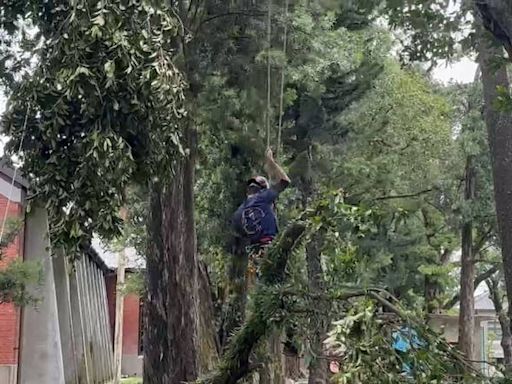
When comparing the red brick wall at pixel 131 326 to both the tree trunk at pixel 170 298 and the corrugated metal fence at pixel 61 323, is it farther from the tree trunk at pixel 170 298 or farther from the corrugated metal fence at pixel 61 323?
the tree trunk at pixel 170 298

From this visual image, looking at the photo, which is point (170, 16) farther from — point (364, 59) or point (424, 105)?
point (424, 105)

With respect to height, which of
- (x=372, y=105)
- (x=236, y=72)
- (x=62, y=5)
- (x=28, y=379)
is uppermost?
(x=372, y=105)

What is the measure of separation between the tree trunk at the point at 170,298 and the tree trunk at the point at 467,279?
32.7ft

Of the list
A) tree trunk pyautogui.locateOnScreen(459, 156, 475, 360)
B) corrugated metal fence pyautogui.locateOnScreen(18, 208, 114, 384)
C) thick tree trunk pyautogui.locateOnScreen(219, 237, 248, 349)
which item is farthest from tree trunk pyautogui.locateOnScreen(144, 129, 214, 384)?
tree trunk pyautogui.locateOnScreen(459, 156, 475, 360)

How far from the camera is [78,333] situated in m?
11.8

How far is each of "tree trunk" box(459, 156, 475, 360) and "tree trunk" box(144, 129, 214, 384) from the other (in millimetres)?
9957

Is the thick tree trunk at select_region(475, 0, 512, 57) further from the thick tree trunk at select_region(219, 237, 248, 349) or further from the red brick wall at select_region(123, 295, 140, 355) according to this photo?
the red brick wall at select_region(123, 295, 140, 355)

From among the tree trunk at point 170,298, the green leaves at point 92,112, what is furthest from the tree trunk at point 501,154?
the green leaves at point 92,112

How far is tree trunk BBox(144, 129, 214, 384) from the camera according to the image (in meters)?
7.94

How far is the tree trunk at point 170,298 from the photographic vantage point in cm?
794

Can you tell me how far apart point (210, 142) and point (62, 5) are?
6787mm

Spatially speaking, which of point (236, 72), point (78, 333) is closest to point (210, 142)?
point (236, 72)

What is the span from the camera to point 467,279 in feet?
59.5

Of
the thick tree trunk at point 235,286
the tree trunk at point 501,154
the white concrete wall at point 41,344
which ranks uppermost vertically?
the tree trunk at point 501,154
